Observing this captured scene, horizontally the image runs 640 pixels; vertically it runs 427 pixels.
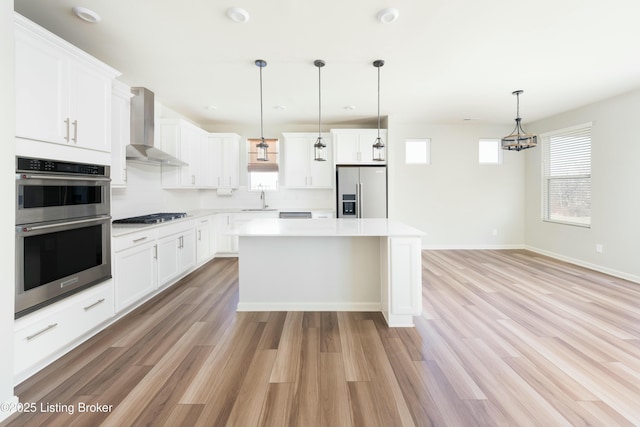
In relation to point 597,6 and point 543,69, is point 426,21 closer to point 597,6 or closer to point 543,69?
point 597,6

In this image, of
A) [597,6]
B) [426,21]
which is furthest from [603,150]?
[426,21]

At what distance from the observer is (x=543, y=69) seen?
3.21 metres

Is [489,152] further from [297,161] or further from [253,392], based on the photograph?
[253,392]

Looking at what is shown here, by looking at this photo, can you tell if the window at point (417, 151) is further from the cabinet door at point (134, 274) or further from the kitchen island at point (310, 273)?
the cabinet door at point (134, 274)

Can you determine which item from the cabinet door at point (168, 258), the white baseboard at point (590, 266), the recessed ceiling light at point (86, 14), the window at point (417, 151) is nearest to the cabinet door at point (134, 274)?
the cabinet door at point (168, 258)

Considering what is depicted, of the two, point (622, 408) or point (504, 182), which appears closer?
point (622, 408)

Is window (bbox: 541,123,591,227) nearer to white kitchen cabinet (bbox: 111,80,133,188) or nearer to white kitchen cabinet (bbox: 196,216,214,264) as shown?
white kitchen cabinet (bbox: 196,216,214,264)

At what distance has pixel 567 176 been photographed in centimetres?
489

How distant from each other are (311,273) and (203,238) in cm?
254

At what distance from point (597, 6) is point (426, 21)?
1.27 m

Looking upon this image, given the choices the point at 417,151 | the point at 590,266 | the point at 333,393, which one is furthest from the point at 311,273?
the point at 590,266

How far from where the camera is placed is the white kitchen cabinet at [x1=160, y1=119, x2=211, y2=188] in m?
4.35

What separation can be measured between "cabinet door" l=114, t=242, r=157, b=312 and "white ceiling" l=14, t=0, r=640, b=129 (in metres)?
2.04

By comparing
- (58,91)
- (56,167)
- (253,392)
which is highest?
(58,91)
